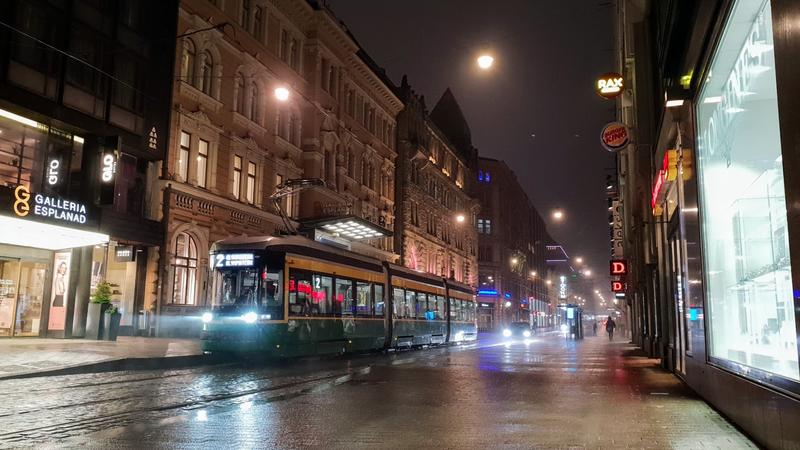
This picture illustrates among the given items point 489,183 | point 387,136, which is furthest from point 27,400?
point 489,183

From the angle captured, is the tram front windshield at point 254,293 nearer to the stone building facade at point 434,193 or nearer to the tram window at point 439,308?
the tram window at point 439,308

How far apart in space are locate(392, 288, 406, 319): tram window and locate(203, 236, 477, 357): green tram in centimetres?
78

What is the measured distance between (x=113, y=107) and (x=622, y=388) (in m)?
19.6

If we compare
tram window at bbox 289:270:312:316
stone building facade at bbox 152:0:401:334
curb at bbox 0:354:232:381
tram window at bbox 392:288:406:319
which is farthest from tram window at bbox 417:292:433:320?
curb at bbox 0:354:232:381

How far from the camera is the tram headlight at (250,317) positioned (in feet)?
58.1

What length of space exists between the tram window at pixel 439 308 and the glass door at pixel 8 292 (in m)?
17.2

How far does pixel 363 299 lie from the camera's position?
23000mm

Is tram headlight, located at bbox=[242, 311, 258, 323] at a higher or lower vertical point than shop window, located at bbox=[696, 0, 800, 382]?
lower

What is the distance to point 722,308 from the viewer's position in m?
9.54

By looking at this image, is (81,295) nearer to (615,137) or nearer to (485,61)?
(485,61)

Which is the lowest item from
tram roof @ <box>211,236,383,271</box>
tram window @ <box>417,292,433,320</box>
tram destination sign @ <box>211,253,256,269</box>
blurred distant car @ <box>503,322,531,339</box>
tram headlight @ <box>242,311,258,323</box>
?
blurred distant car @ <box>503,322,531,339</box>

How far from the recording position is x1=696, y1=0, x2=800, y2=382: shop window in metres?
6.32

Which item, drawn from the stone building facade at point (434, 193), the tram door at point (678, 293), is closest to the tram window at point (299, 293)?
the tram door at point (678, 293)

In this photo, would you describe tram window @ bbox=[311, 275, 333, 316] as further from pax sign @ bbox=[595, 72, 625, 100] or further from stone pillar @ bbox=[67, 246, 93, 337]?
pax sign @ bbox=[595, 72, 625, 100]
